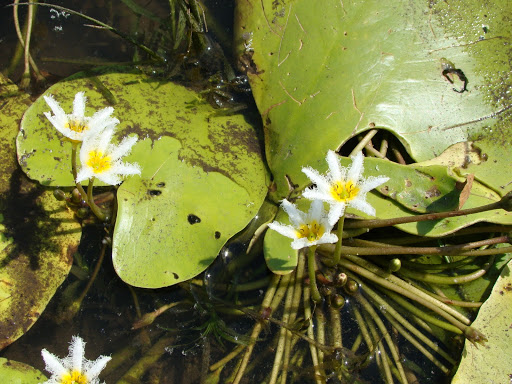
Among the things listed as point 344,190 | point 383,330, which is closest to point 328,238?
point 344,190

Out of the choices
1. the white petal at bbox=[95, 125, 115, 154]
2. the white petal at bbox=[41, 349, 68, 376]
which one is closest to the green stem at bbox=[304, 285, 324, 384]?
the white petal at bbox=[41, 349, 68, 376]

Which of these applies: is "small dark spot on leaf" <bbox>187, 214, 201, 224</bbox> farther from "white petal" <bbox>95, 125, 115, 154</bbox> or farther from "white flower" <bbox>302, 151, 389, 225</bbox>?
"white flower" <bbox>302, 151, 389, 225</bbox>

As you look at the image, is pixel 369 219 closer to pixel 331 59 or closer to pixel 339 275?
pixel 339 275

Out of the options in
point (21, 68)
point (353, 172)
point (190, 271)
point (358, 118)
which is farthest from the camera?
point (21, 68)

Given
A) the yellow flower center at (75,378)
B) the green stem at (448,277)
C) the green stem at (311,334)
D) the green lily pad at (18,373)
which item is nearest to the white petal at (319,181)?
the green stem at (311,334)

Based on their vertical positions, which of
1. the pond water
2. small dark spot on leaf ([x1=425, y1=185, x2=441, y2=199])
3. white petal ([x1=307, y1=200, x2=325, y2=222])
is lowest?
the pond water

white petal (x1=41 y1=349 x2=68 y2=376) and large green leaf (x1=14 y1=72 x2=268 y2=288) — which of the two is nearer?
white petal (x1=41 y1=349 x2=68 y2=376)

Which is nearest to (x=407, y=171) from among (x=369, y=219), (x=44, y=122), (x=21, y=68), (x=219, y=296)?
(x=369, y=219)
